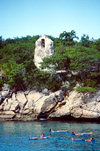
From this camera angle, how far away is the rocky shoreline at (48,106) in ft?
118

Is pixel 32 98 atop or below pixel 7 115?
atop

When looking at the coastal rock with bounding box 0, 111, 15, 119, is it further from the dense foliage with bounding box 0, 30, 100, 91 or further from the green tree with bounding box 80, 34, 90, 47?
the green tree with bounding box 80, 34, 90, 47

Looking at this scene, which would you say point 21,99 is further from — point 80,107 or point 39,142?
point 39,142

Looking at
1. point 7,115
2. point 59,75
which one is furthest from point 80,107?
point 7,115

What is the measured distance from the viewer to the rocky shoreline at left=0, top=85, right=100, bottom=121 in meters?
36.0

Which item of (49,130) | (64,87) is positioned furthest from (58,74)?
(49,130)

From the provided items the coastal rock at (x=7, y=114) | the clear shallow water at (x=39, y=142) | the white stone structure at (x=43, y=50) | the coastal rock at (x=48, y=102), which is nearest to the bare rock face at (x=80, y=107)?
the coastal rock at (x=48, y=102)

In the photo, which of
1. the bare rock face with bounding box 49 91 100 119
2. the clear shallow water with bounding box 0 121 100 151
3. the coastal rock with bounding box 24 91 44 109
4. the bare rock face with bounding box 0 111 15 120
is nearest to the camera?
the clear shallow water with bounding box 0 121 100 151

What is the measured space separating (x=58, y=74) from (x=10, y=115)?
9133mm

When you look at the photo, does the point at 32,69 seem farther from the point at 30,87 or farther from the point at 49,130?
the point at 49,130

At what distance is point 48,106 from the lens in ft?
122

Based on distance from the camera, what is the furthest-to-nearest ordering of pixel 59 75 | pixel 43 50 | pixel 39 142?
pixel 43 50 → pixel 59 75 → pixel 39 142

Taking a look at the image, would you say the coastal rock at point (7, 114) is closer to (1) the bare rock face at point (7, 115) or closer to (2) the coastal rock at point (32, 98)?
(1) the bare rock face at point (7, 115)

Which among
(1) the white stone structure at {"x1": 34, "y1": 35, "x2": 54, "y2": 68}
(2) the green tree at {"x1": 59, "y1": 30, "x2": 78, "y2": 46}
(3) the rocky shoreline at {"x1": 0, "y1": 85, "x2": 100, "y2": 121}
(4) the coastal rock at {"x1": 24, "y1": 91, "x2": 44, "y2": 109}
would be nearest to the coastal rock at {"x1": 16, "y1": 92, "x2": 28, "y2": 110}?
(3) the rocky shoreline at {"x1": 0, "y1": 85, "x2": 100, "y2": 121}
